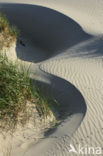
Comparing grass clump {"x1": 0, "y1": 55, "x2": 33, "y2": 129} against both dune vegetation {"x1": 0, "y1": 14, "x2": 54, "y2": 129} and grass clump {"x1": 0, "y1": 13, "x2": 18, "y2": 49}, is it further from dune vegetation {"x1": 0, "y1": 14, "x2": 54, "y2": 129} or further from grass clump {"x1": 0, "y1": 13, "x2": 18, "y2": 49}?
grass clump {"x1": 0, "y1": 13, "x2": 18, "y2": 49}

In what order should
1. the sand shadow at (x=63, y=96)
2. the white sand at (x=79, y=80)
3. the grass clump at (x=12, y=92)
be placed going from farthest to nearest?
the sand shadow at (x=63, y=96)
the grass clump at (x=12, y=92)
the white sand at (x=79, y=80)

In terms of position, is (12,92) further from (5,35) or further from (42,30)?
(42,30)

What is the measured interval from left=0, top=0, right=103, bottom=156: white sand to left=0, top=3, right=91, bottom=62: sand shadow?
7cm

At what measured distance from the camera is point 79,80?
558cm

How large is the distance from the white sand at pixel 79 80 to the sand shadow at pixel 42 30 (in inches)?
2.7

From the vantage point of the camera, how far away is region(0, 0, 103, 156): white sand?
4355 millimetres

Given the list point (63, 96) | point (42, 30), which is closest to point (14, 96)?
point (63, 96)

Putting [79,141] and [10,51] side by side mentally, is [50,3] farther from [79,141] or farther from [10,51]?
[79,141]

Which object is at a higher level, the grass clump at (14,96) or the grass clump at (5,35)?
the grass clump at (5,35)

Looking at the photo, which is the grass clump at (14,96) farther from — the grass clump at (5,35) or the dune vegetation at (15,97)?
the grass clump at (5,35)

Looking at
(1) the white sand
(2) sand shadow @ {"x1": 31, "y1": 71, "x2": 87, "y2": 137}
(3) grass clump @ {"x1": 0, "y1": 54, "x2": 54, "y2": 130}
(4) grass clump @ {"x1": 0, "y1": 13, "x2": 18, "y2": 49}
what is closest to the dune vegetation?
(3) grass clump @ {"x1": 0, "y1": 54, "x2": 54, "y2": 130}

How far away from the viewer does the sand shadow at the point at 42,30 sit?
24.1 feet

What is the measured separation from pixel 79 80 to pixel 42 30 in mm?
2985

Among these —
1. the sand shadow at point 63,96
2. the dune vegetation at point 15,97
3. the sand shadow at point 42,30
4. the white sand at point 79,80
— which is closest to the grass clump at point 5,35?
the sand shadow at point 42,30
